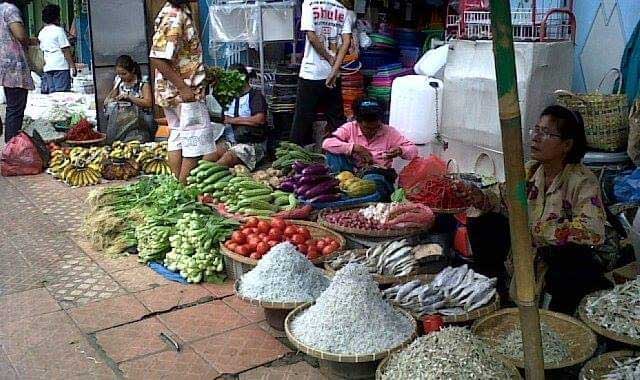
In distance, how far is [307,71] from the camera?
652cm

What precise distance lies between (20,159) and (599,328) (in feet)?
20.0

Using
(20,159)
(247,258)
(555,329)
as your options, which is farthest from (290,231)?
(20,159)

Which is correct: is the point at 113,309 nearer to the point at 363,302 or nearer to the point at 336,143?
the point at 363,302

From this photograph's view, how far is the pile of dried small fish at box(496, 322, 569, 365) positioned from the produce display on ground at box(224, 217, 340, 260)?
1.31 meters

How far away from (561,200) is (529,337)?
51.0 inches

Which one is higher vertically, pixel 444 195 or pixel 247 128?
pixel 247 128

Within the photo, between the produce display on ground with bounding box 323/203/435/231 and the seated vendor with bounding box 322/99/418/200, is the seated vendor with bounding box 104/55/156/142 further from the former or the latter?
the produce display on ground with bounding box 323/203/435/231

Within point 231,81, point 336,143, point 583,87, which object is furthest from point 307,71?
point 583,87

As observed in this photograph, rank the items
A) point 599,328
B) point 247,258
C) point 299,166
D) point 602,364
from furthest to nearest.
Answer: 1. point 299,166
2. point 247,258
3. point 599,328
4. point 602,364

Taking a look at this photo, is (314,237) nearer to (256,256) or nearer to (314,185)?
(256,256)

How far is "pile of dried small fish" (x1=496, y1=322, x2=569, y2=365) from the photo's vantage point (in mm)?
2730

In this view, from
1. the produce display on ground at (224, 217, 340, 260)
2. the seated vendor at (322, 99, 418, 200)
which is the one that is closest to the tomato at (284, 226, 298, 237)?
the produce display on ground at (224, 217, 340, 260)

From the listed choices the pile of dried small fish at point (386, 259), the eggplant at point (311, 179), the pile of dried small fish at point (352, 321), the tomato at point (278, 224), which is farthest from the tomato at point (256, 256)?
the eggplant at point (311, 179)

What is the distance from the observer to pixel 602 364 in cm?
269
